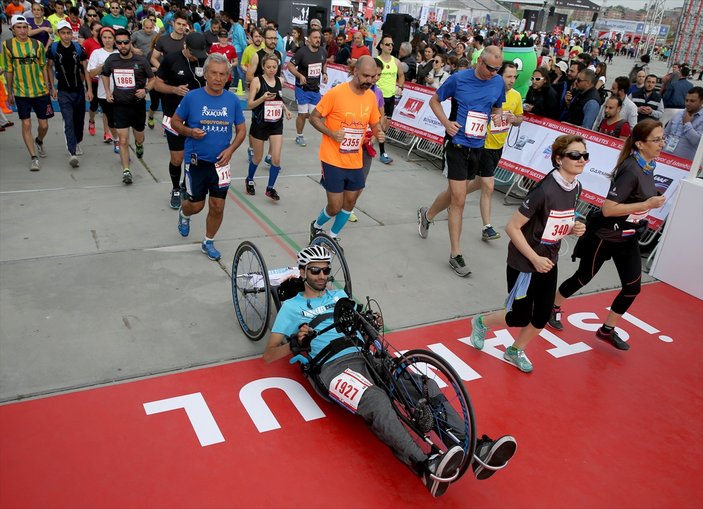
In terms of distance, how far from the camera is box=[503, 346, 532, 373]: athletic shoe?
499cm

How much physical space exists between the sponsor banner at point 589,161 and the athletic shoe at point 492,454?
17.5 feet

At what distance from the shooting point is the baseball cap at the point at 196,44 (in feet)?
26.8

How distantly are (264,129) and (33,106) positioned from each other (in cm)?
329

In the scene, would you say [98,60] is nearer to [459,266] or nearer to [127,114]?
[127,114]

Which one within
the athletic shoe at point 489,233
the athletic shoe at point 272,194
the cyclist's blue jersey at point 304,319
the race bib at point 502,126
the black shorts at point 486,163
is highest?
the race bib at point 502,126

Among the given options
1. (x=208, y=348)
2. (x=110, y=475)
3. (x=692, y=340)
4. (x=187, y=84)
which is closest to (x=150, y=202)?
(x=187, y=84)

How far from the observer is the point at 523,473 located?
389cm

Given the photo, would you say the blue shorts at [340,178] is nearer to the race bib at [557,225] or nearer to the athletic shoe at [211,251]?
the athletic shoe at [211,251]

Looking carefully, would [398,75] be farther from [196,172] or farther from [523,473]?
[523,473]

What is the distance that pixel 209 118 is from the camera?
5863 mm

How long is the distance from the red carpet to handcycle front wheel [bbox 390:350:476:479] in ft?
1.08

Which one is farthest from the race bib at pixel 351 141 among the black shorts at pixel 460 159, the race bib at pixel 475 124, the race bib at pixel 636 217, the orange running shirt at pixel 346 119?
the race bib at pixel 636 217

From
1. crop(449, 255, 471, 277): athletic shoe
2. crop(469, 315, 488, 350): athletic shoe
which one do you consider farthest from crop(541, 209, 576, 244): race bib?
crop(449, 255, 471, 277): athletic shoe

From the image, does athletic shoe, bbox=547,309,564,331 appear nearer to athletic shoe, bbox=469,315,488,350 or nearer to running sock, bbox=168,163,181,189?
athletic shoe, bbox=469,315,488,350
